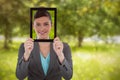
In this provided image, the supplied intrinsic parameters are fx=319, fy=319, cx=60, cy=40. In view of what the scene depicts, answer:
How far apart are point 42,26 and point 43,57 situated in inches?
7.6

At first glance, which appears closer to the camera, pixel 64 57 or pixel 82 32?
pixel 64 57

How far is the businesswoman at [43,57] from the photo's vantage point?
6.48 feet

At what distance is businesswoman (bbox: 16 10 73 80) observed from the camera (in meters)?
1.97

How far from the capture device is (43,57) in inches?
78.6

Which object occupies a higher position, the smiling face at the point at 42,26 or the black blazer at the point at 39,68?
the smiling face at the point at 42,26

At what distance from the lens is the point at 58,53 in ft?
6.49

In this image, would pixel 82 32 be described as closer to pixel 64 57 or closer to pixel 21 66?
pixel 64 57

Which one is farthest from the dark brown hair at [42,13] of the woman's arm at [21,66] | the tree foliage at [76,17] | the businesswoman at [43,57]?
the woman's arm at [21,66]

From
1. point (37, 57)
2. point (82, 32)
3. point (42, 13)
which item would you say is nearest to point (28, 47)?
point (37, 57)

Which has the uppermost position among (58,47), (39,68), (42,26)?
(42,26)

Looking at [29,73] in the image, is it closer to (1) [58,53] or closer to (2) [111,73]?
(1) [58,53]

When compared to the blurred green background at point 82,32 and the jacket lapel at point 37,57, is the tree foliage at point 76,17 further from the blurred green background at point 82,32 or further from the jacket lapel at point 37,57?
the jacket lapel at point 37,57

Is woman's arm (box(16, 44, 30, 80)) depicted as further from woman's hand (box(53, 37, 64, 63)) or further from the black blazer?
woman's hand (box(53, 37, 64, 63))

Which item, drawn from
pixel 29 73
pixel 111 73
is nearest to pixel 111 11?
pixel 111 73
